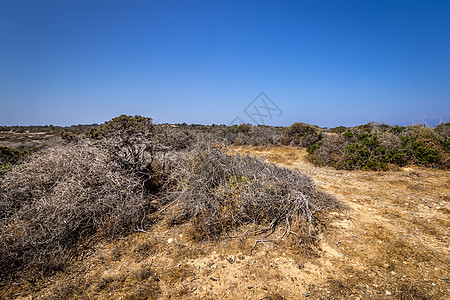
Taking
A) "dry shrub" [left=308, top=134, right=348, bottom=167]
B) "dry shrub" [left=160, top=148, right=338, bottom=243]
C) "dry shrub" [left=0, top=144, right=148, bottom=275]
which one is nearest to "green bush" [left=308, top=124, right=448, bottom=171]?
"dry shrub" [left=308, top=134, right=348, bottom=167]

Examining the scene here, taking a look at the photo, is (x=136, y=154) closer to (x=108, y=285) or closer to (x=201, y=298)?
(x=108, y=285)

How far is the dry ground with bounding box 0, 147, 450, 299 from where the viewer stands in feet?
7.42

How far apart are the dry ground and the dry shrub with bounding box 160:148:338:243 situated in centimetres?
29

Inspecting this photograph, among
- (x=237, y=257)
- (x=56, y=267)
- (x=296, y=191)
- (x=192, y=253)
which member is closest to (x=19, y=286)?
(x=56, y=267)

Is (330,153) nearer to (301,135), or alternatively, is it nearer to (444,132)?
(301,135)

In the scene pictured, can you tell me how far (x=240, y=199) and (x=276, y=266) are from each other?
122 centimetres

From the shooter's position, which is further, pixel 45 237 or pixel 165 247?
pixel 165 247

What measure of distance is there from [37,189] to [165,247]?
2.78 meters

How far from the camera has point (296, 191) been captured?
354 centimetres

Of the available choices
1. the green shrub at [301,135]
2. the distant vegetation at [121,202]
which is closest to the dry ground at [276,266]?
the distant vegetation at [121,202]

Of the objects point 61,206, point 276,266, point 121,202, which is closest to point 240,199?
point 276,266

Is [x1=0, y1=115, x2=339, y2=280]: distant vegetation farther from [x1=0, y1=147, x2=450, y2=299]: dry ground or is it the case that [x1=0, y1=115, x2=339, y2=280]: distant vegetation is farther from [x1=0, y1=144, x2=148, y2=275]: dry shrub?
[x1=0, y1=147, x2=450, y2=299]: dry ground

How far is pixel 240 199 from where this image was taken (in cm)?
358

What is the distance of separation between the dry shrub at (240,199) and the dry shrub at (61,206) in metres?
0.99
